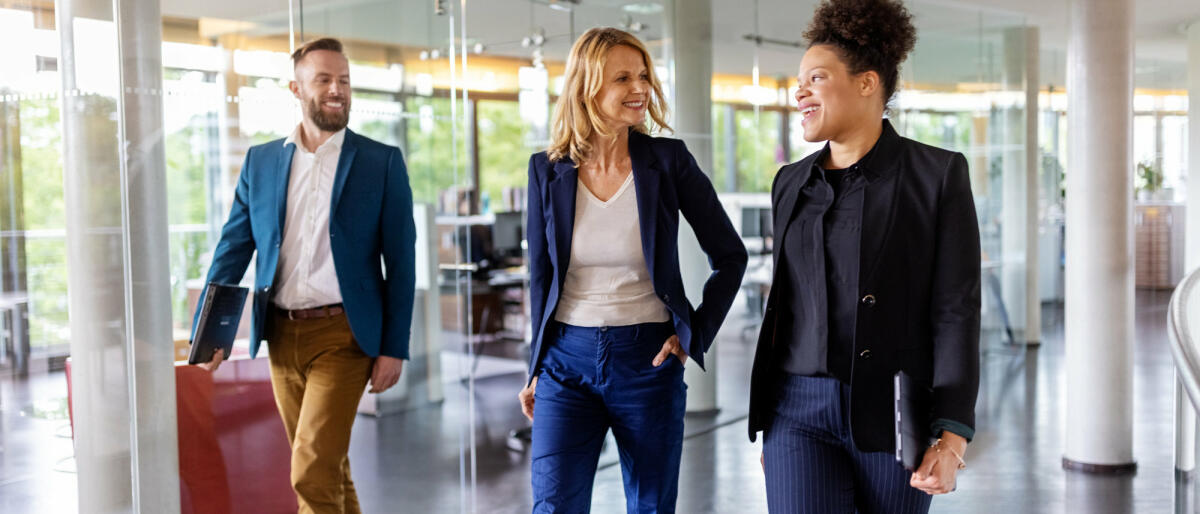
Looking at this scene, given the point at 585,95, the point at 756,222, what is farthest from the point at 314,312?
the point at 756,222

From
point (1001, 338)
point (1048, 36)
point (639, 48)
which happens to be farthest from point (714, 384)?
point (1048, 36)

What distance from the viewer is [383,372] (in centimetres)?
340

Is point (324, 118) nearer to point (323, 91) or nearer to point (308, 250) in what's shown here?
point (323, 91)

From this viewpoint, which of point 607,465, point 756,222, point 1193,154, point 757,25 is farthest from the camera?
Result: point 756,222

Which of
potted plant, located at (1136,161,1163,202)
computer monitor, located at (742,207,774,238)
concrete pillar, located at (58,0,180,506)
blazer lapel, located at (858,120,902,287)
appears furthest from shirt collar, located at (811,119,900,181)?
potted plant, located at (1136,161,1163,202)

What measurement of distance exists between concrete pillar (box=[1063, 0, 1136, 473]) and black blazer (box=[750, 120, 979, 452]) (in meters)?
4.04

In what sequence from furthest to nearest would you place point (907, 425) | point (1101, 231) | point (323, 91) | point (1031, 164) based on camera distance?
point (1031, 164) < point (1101, 231) < point (323, 91) < point (907, 425)

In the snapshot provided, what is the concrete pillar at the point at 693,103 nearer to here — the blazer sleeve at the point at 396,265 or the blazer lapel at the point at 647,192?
the blazer sleeve at the point at 396,265

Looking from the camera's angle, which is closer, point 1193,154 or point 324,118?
point 324,118

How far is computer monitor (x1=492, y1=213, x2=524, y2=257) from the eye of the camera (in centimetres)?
905

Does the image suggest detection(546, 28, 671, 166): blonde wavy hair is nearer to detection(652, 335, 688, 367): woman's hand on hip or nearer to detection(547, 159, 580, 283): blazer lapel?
detection(547, 159, 580, 283): blazer lapel

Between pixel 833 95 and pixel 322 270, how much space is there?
5.93ft

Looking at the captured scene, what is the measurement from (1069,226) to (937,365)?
4.19 metres

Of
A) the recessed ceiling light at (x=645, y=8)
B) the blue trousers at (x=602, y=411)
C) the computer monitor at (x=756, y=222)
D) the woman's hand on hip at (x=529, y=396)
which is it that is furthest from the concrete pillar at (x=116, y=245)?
the computer monitor at (x=756, y=222)
